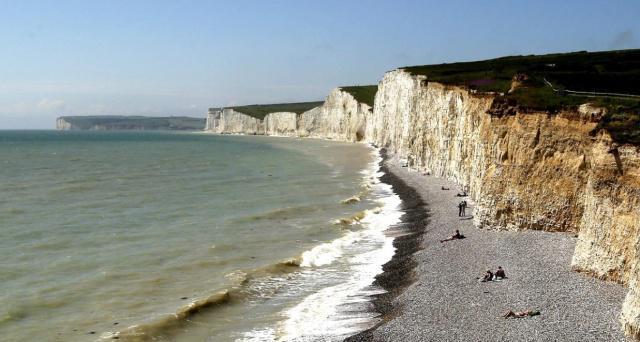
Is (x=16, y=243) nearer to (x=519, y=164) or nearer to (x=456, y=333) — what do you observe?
(x=456, y=333)

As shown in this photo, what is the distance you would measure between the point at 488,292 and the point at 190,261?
13079 millimetres

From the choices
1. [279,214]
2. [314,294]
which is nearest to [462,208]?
[279,214]

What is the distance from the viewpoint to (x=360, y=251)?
88.0 feet

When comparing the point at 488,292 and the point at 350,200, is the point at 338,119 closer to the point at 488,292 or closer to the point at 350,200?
the point at 350,200

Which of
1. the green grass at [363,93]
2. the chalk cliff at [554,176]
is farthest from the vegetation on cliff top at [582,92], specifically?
the green grass at [363,93]

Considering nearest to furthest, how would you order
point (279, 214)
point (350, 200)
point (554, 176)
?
1. point (554, 176)
2. point (279, 214)
3. point (350, 200)

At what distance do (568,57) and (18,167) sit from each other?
6973cm

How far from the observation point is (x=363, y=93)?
153 meters

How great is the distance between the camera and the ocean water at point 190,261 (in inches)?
705

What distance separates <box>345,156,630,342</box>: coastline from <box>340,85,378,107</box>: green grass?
115 metres

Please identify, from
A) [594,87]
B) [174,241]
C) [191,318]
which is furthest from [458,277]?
[594,87]

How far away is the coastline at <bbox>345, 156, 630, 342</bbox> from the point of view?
50.6 ft

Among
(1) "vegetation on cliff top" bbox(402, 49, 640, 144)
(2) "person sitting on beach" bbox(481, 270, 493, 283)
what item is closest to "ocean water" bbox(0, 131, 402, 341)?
(2) "person sitting on beach" bbox(481, 270, 493, 283)

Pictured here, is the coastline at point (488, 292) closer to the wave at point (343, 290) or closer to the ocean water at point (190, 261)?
the wave at point (343, 290)
